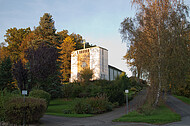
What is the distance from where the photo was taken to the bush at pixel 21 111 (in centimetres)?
1070

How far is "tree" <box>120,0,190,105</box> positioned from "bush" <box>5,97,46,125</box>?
11.1m

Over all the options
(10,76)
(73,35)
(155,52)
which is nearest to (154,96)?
(155,52)

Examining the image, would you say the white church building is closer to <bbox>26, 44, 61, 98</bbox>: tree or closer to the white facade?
the white facade

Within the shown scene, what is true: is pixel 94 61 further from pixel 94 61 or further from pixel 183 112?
pixel 183 112

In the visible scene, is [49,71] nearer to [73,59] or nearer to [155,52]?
[155,52]

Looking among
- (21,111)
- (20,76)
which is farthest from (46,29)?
(21,111)

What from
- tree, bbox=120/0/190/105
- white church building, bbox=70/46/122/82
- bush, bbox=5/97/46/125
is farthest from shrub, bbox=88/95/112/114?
white church building, bbox=70/46/122/82

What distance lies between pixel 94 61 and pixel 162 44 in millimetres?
24705

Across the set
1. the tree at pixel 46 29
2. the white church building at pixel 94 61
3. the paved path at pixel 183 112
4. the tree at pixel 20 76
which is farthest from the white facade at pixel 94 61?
the paved path at pixel 183 112

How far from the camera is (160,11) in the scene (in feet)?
61.5

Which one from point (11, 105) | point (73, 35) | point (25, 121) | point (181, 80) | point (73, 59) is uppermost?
point (73, 35)

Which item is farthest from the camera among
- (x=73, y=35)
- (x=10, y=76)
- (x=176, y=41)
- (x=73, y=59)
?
(x=73, y=35)

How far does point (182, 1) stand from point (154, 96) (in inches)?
381

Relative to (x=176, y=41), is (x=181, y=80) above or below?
below
